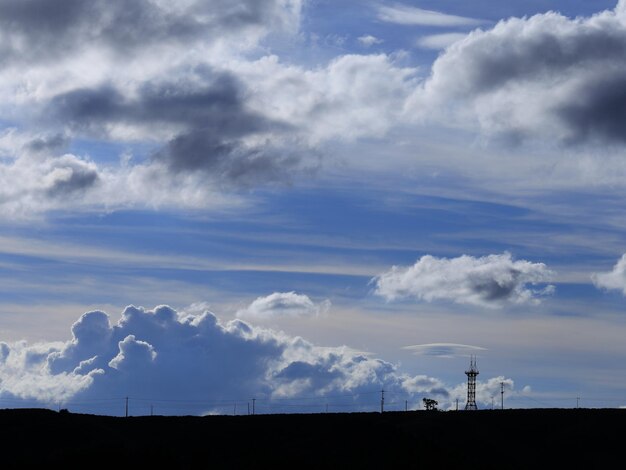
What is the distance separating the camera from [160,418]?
555ft

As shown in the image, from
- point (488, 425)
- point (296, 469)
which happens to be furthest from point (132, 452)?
point (488, 425)

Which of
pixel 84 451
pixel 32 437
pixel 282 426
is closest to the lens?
pixel 84 451

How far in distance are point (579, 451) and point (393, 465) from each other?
29.2 metres

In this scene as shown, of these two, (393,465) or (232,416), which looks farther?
(232,416)

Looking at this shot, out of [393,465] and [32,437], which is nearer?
[393,465]

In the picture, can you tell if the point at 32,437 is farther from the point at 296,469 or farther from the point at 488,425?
the point at 488,425

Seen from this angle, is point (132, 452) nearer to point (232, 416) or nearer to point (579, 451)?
point (232, 416)

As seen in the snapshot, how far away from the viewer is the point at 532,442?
155875 millimetres

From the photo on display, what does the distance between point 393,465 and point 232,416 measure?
3754cm

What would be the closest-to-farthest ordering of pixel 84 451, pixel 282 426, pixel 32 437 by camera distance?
1. pixel 84 451
2. pixel 32 437
3. pixel 282 426

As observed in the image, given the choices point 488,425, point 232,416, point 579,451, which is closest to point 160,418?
point 232,416

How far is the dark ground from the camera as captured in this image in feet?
457

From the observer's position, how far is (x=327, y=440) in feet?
496

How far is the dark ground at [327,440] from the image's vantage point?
13938 centimetres
